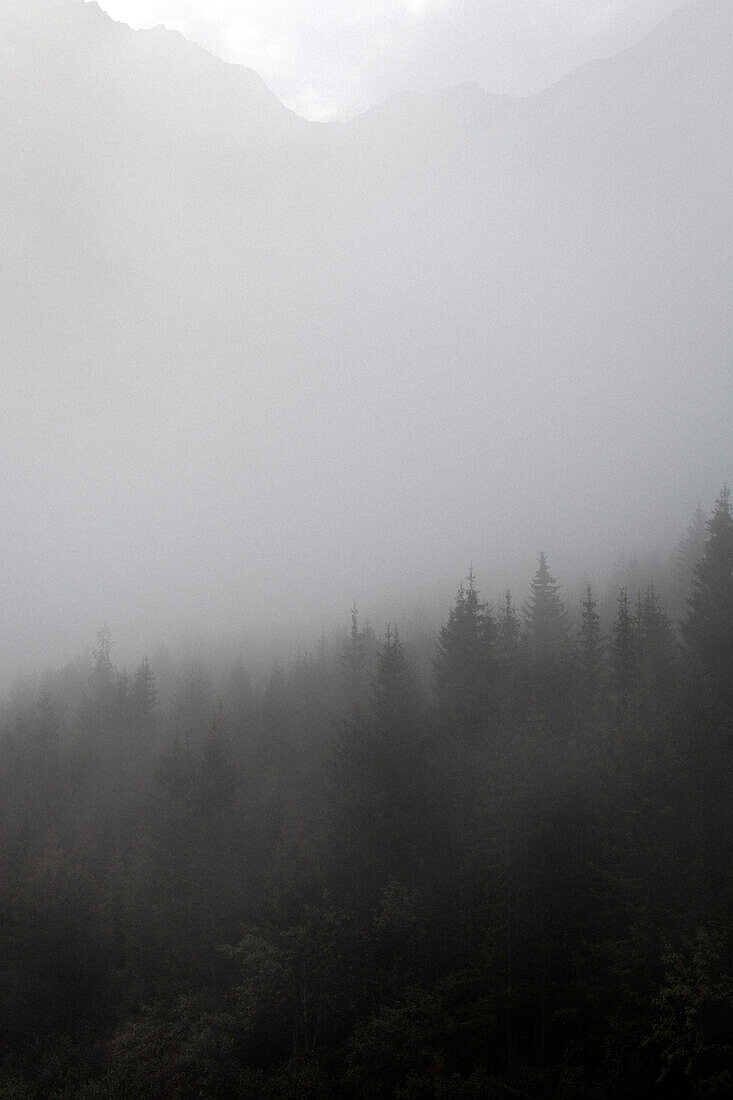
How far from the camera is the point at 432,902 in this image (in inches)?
1044

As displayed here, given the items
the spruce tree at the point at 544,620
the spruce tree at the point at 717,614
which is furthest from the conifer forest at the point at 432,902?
the spruce tree at the point at 544,620

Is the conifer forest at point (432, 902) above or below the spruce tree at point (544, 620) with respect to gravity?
below

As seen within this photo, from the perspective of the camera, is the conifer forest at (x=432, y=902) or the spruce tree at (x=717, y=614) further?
the spruce tree at (x=717, y=614)

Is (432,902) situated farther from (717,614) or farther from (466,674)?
(717,614)

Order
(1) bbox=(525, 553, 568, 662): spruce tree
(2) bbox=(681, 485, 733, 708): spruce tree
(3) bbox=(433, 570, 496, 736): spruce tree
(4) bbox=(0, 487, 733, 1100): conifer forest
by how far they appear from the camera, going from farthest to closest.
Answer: (1) bbox=(525, 553, 568, 662): spruce tree
(3) bbox=(433, 570, 496, 736): spruce tree
(2) bbox=(681, 485, 733, 708): spruce tree
(4) bbox=(0, 487, 733, 1100): conifer forest

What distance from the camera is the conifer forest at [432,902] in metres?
19.3

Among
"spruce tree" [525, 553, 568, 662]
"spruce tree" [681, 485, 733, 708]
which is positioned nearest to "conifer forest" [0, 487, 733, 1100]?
"spruce tree" [681, 485, 733, 708]

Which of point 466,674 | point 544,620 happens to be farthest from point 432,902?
point 544,620

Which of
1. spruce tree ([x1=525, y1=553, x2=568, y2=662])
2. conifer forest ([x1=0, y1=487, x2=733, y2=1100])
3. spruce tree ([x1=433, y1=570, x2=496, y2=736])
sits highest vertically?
spruce tree ([x1=525, y1=553, x2=568, y2=662])

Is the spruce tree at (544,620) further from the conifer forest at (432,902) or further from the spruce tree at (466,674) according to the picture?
the spruce tree at (466,674)

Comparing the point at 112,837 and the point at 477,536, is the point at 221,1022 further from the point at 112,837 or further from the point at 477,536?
the point at 477,536

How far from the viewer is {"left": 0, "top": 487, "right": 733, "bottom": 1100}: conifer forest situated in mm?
19344

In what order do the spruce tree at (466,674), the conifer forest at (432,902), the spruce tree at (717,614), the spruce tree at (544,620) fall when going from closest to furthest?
the conifer forest at (432,902) < the spruce tree at (717,614) < the spruce tree at (466,674) < the spruce tree at (544,620)

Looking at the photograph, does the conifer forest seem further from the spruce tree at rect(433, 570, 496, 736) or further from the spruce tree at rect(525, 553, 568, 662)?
the spruce tree at rect(525, 553, 568, 662)
